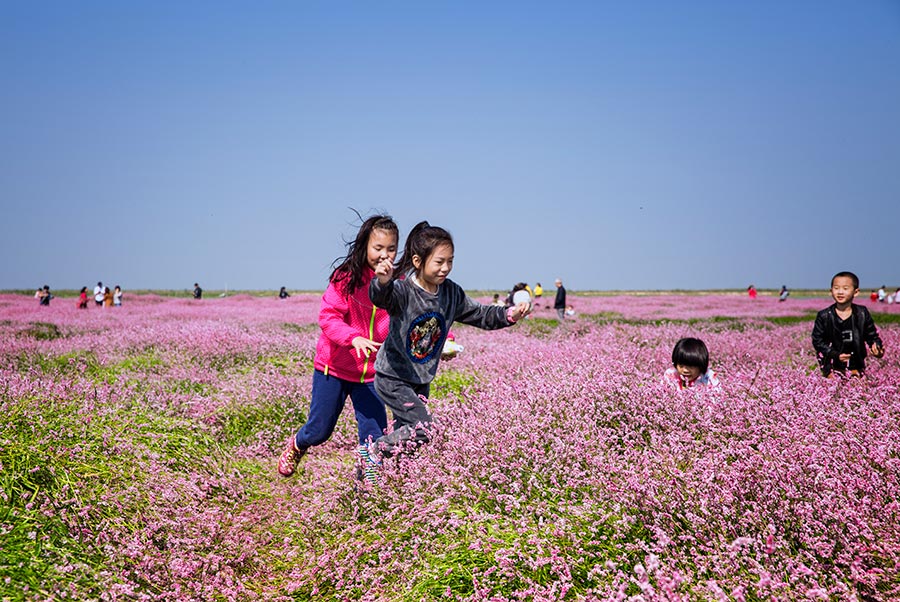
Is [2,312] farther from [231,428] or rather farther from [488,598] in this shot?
[488,598]

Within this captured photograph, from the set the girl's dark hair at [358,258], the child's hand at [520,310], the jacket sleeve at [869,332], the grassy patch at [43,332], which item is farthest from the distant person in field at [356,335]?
the grassy patch at [43,332]

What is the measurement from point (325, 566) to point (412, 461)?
713 mm

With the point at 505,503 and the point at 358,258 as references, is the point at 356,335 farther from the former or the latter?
the point at 505,503

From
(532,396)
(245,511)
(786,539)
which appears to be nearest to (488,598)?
(786,539)

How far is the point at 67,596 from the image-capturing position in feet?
8.76

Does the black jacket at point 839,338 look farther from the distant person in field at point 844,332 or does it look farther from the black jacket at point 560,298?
the black jacket at point 560,298

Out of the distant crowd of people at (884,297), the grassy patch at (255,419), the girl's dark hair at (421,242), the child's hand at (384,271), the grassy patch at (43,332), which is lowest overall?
the grassy patch at (255,419)

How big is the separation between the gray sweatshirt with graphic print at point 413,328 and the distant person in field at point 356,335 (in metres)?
0.18

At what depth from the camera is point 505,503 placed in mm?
3199

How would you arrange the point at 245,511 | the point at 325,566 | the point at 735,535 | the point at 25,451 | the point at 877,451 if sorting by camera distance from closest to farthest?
1. the point at 735,535
2. the point at 877,451
3. the point at 325,566
4. the point at 25,451
5. the point at 245,511

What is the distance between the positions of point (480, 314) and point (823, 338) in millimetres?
4564

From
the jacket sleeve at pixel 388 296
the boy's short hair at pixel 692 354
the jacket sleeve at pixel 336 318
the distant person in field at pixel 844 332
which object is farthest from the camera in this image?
the distant person in field at pixel 844 332

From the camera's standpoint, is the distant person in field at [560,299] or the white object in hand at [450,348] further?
the distant person in field at [560,299]

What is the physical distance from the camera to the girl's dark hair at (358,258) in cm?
432
